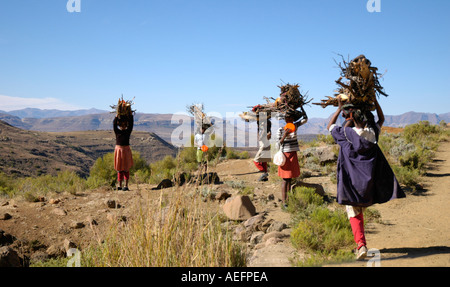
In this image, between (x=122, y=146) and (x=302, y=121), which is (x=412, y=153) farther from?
(x=122, y=146)

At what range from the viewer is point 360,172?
13.2ft

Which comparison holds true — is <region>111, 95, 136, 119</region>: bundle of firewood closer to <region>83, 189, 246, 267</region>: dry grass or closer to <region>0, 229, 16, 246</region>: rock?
<region>0, 229, 16, 246</region>: rock

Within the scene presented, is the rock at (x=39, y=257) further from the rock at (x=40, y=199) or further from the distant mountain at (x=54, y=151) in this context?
the distant mountain at (x=54, y=151)

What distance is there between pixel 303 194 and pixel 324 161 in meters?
5.62

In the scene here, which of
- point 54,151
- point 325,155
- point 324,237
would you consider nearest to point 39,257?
point 324,237

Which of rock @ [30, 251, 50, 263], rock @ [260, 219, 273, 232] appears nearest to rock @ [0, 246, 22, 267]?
rock @ [30, 251, 50, 263]

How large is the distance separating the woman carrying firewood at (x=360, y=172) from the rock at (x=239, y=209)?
102 inches

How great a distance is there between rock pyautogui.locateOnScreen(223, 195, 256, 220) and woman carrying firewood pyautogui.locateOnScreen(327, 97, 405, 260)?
2584 mm

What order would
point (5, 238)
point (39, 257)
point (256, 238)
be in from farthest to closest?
point (5, 238) → point (39, 257) → point (256, 238)

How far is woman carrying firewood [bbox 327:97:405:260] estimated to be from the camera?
3969 millimetres

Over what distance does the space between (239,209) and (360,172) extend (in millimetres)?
2885
